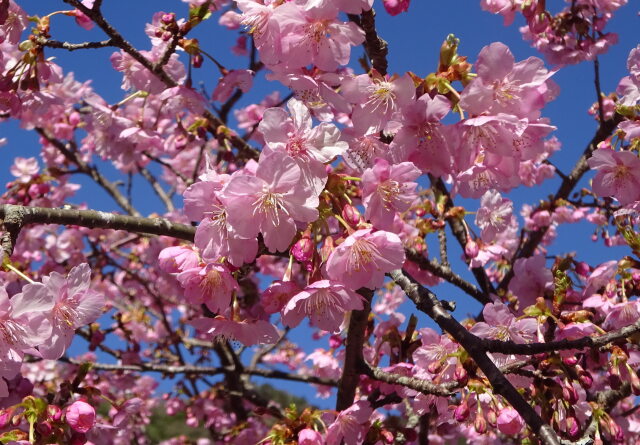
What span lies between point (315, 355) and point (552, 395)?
205cm

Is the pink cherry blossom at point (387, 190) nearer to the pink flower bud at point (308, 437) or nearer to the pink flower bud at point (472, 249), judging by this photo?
the pink flower bud at point (308, 437)

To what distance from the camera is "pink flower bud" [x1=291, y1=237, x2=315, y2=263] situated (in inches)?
73.8

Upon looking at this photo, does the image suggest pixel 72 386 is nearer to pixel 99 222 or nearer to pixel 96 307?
pixel 96 307

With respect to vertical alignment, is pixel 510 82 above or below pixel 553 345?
above

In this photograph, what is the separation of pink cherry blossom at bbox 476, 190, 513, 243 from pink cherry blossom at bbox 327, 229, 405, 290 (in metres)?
1.73

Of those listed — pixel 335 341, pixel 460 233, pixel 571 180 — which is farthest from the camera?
pixel 571 180

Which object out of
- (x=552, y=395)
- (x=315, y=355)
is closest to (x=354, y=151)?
(x=552, y=395)

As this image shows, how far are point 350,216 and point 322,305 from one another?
0.37 m

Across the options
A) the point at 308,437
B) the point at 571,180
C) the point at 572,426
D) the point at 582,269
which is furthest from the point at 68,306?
the point at 571,180

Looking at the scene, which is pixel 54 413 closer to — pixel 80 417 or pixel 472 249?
pixel 80 417

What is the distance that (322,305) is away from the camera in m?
2.08

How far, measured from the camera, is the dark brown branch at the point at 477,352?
172cm

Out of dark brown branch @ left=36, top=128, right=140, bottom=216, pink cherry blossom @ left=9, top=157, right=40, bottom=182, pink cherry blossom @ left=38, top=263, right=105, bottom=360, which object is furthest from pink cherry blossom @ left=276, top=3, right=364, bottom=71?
pink cherry blossom @ left=9, top=157, right=40, bottom=182

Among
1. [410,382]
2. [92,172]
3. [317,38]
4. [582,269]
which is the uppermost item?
[92,172]
